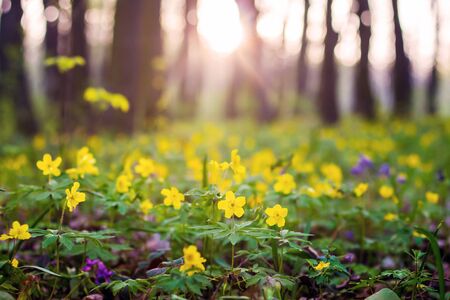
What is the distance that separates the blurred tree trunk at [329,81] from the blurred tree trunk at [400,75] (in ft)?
6.40

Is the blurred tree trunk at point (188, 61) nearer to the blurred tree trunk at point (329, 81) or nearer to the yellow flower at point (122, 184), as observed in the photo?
the blurred tree trunk at point (329, 81)

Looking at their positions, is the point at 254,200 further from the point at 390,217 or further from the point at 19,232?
the point at 19,232

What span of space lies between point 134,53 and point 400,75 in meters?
7.75

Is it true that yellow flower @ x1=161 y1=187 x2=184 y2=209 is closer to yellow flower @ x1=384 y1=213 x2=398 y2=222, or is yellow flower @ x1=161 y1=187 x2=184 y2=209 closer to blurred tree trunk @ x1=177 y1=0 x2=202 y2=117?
yellow flower @ x1=384 y1=213 x2=398 y2=222

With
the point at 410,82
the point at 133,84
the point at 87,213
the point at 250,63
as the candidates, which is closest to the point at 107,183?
the point at 87,213

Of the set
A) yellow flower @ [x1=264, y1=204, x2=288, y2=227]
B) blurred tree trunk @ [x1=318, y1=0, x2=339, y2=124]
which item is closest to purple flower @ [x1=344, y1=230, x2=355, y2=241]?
yellow flower @ [x1=264, y1=204, x2=288, y2=227]

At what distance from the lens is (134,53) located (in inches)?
356

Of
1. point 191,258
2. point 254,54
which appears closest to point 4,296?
point 191,258

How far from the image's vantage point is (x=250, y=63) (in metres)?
19.0

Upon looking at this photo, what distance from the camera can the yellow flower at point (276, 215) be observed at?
6.23 feet

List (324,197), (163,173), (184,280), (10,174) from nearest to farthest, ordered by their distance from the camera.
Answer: (184,280) < (324,197) < (163,173) < (10,174)

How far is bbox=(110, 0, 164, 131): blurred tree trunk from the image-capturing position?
8906 mm

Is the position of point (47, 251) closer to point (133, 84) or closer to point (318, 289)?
point (318, 289)

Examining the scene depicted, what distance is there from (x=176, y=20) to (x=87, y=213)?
1016 inches
